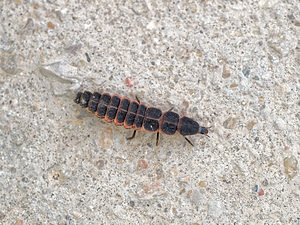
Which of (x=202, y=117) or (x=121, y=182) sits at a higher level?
(x=202, y=117)

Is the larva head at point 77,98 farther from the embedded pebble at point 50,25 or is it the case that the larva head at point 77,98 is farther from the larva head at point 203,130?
the larva head at point 203,130

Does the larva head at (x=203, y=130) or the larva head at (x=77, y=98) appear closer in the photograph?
the larva head at (x=77, y=98)

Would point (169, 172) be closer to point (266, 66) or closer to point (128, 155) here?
point (128, 155)

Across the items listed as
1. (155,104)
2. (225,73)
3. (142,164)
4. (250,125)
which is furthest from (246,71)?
(142,164)

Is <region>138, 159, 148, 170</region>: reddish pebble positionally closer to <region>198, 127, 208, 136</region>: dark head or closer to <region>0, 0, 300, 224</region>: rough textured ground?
<region>0, 0, 300, 224</region>: rough textured ground

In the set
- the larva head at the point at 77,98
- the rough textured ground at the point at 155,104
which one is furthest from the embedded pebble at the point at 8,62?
the larva head at the point at 77,98

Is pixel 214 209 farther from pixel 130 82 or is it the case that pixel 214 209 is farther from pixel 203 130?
pixel 130 82

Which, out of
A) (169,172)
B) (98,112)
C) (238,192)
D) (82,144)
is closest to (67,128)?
(82,144)
